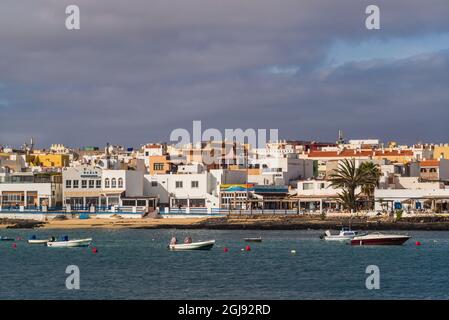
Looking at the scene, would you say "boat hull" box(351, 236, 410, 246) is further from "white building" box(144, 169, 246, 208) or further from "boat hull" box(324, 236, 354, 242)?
"white building" box(144, 169, 246, 208)

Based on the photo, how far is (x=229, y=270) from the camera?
71625mm

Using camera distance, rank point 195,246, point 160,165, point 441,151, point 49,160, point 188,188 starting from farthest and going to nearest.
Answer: point 441,151 < point 49,160 < point 160,165 < point 188,188 < point 195,246

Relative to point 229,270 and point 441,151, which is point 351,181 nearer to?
point 441,151

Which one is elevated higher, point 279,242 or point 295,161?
point 295,161

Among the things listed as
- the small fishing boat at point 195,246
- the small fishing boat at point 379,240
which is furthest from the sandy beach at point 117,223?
the small fishing boat at point 379,240

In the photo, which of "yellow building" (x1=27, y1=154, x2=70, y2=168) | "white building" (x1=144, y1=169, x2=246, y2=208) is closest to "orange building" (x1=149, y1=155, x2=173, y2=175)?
"white building" (x1=144, y1=169, x2=246, y2=208)

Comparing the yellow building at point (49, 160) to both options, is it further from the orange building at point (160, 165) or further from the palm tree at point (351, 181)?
the palm tree at point (351, 181)

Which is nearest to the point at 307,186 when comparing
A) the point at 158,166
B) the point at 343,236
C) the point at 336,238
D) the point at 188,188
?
the point at 188,188

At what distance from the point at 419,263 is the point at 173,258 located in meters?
19.8

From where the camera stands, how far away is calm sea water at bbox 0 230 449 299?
58.2m

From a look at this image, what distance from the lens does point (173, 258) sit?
271 feet

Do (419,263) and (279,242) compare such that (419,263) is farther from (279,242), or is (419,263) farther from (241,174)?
(241,174)
